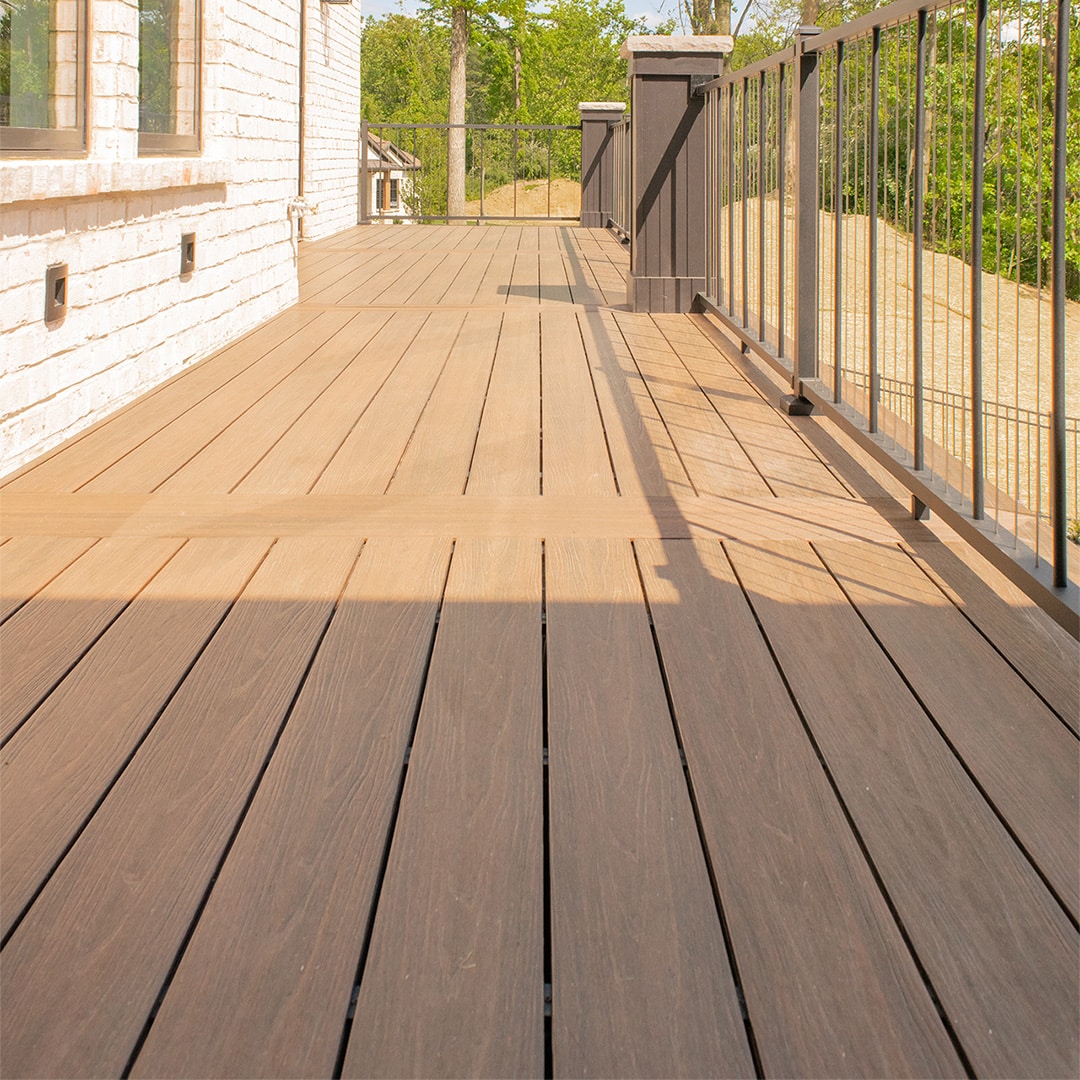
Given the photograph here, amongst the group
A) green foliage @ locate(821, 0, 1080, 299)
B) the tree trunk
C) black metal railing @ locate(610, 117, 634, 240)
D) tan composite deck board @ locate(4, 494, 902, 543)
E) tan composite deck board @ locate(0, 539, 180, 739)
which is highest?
the tree trunk

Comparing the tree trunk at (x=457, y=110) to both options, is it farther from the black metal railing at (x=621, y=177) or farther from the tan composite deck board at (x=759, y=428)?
the tan composite deck board at (x=759, y=428)

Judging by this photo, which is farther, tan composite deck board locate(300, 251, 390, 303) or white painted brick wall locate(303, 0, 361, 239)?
white painted brick wall locate(303, 0, 361, 239)

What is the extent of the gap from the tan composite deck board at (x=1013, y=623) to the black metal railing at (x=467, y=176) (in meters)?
9.81

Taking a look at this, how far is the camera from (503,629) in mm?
1993

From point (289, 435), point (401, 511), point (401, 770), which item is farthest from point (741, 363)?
point (401, 770)

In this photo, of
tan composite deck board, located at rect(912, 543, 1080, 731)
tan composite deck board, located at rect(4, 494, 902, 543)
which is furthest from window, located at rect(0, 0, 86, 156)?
tan composite deck board, located at rect(912, 543, 1080, 731)

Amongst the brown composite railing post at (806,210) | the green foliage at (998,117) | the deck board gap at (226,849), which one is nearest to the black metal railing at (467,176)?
the brown composite railing post at (806,210)

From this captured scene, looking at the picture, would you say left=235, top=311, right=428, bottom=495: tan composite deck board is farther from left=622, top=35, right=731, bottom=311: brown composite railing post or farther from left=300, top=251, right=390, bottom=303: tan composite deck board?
left=300, top=251, right=390, bottom=303: tan composite deck board

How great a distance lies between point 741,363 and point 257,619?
2.71 metres

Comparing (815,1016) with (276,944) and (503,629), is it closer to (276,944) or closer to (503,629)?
(276,944)

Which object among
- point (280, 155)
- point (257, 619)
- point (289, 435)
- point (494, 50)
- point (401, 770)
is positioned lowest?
point (401, 770)

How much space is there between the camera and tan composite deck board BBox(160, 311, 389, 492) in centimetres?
285

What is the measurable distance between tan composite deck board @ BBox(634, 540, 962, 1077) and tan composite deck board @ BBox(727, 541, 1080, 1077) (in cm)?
3

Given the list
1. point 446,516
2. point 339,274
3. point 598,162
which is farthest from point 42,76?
point 598,162
